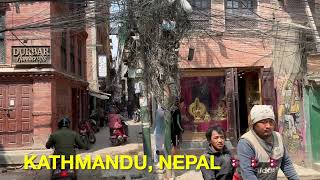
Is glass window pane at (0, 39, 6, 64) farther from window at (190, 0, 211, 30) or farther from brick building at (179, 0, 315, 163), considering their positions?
window at (190, 0, 211, 30)

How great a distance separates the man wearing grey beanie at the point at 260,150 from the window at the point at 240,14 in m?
8.72

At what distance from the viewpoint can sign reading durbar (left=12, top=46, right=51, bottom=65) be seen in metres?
13.8

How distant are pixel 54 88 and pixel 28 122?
1.35 m

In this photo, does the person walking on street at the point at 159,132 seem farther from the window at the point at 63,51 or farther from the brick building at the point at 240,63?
the window at the point at 63,51

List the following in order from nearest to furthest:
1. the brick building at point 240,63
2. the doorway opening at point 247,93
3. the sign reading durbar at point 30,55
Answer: the brick building at point 240,63
the doorway opening at point 247,93
the sign reading durbar at point 30,55

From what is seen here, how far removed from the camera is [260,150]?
3.93m

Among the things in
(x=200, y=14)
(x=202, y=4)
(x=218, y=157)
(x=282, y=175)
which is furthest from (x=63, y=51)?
(x=218, y=157)

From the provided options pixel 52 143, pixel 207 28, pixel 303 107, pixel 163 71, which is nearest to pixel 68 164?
pixel 52 143

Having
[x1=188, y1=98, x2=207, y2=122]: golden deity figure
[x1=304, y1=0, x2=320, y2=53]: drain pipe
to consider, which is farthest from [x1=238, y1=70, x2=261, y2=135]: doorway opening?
[x1=304, y1=0, x2=320, y2=53]: drain pipe

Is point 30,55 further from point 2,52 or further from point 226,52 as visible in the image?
point 226,52

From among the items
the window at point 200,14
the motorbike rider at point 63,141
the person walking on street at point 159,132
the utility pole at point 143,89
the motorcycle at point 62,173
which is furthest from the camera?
the window at point 200,14

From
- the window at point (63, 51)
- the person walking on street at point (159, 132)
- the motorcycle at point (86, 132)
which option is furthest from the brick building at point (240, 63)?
the window at point (63, 51)

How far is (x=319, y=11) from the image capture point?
12914 mm

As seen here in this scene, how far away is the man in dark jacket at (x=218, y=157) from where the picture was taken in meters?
4.62
